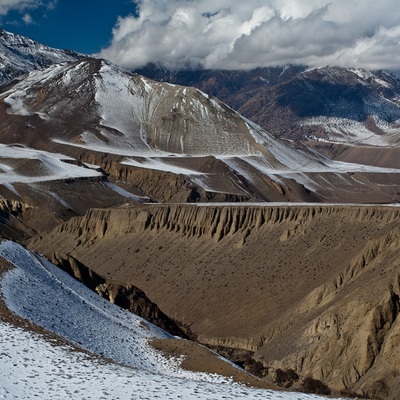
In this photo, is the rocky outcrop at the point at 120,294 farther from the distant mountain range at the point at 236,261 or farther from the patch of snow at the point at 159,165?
the patch of snow at the point at 159,165

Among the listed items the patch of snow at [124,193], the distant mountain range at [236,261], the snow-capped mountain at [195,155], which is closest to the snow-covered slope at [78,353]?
the distant mountain range at [236,261]

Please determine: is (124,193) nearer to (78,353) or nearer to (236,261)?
(236,261)

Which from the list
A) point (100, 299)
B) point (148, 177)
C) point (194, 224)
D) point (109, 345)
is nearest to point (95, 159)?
point (148, 177)

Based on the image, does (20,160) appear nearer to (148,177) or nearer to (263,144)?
(148,177)

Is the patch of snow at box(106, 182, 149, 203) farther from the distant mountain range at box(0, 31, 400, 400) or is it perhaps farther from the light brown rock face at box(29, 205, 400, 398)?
the light brown rock face at box(29, 205, 400, 398)

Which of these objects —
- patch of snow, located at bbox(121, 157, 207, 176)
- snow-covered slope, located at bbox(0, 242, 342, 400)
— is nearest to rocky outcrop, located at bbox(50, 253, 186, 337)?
snow-covered slope, located at bbox(0, 242, 342, 400)

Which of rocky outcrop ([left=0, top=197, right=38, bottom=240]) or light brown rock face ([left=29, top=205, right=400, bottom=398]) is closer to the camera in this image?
light brown rock face ([left=29, top=205, right=400, bottom=398])
